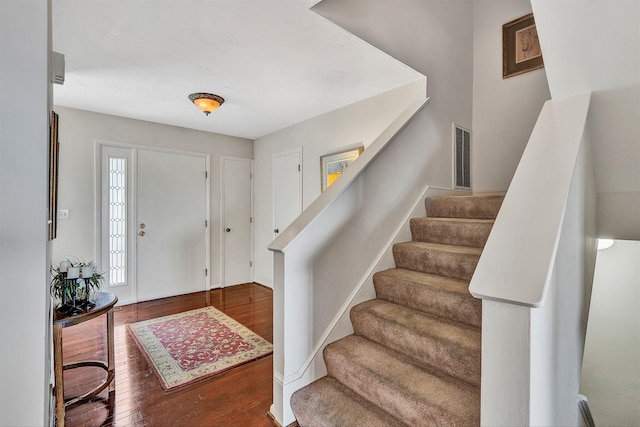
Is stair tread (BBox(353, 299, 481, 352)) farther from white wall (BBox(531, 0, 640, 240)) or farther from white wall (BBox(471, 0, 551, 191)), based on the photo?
white wall (BBox(471, 0, 551, 191))

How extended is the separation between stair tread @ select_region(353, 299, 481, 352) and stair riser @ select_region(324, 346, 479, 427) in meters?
0.31

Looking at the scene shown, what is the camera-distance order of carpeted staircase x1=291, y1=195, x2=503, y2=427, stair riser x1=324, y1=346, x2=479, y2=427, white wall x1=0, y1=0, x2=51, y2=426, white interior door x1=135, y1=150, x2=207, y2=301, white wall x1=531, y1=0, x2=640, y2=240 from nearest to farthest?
white wall x1=0, y1=0, x2=51, y2=426 → white wall x1=531, y1=0, x2=640, y2=240 → stair riser x1=324, y1=346, x2=479, y2=427 → carpeted staircase x1=291, y1=195, x2=503, y2=427 → white interior door x1=135, y1=150, x2=207, y2=301

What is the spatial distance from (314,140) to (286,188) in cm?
82

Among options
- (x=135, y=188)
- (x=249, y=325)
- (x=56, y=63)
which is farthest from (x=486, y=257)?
(x=135, y=188)

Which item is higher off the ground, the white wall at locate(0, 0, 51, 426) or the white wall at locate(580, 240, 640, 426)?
the white wall at locate(0, 0, 51, 426)

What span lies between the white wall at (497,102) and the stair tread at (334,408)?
2528mm

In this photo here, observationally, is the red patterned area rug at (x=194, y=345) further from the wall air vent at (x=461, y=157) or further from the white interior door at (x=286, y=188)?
the wall air vent at (x=461, y=157)

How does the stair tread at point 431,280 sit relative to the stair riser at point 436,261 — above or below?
below

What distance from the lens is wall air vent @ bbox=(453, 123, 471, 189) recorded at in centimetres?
290

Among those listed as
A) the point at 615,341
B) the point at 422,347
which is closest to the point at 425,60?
the point at 422,347

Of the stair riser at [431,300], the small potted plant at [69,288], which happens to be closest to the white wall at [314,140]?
the stair riser at [431,300]

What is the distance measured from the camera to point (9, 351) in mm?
671

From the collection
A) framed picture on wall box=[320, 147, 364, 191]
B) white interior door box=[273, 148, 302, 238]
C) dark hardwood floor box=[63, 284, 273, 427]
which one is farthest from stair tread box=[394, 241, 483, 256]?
white interior door box=[273, 148, 302, 238]

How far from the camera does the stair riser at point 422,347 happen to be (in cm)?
135
